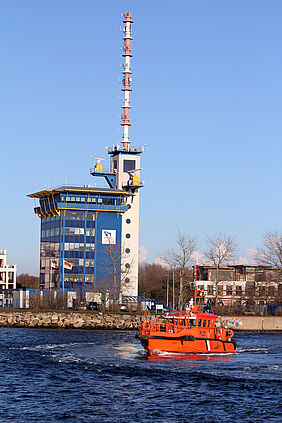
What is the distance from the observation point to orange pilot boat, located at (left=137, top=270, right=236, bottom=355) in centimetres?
6391

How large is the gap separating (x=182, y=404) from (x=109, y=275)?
87.6 metres

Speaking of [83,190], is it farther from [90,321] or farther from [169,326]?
[169,326]

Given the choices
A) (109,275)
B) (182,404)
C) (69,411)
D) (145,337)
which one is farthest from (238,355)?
(109,275)

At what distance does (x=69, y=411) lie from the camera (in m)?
39.5

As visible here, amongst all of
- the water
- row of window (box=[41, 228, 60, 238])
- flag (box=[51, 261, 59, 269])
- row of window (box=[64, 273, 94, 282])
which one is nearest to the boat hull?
the water

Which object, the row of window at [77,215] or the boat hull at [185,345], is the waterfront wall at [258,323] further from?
the row of window at [77,215]

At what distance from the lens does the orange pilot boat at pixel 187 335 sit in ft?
210

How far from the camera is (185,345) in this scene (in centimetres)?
6462

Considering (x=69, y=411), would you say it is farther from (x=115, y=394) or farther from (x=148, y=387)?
(x=148, y=387)

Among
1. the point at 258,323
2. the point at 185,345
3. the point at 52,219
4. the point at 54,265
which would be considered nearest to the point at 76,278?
the point at 54,265

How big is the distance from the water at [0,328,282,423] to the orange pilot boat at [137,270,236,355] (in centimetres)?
155

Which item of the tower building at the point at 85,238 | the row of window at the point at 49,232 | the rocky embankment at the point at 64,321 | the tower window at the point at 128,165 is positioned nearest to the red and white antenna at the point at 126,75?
the tower window at the point at 128,165

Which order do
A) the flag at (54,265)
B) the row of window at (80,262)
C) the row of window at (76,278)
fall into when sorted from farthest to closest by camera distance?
1. the flag at (54,265)
2. the row of window at (80,262)
3. the row of window at (76,278)

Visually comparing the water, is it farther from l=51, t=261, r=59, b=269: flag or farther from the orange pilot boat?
l=51, t=261, r=59, b=269: flag
